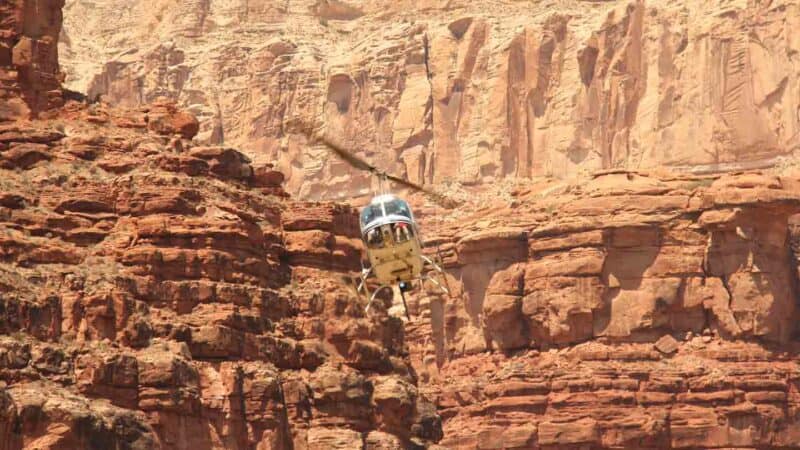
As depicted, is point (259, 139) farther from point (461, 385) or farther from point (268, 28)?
point (461, 385)

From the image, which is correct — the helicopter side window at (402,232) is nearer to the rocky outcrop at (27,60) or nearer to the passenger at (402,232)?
the passenger at (402,232)

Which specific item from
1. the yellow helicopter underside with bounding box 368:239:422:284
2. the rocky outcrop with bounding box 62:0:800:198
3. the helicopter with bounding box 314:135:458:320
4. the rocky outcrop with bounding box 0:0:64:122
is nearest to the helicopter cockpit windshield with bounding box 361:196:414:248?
the helicopter with bounding box 314:135:458:320

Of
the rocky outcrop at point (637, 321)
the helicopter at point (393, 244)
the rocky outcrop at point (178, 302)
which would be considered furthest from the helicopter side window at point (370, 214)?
the rocky outcrop at point (637, 321)

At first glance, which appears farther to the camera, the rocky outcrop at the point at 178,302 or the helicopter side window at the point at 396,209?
the helicopter side window at the point at 396,209

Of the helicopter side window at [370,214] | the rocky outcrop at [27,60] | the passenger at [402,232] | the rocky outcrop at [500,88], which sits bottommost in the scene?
the passenger at [402,232]

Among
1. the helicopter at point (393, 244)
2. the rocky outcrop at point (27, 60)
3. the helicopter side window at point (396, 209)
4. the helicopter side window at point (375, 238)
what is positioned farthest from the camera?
the rocky outcrop at point (27, 60)

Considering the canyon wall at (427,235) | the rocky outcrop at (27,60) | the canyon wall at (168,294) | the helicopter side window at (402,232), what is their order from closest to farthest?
the canyon wall at (168,294) < the helicopter side window at (402,232) < the canyon wall at (427,235) < the rocky outcrop at (27,60)

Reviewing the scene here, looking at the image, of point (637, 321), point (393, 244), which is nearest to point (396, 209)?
point (393, 244)

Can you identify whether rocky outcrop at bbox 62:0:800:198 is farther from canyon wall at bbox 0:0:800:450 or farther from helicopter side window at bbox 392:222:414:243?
helicopter side window at bbox 392:222:414:243
